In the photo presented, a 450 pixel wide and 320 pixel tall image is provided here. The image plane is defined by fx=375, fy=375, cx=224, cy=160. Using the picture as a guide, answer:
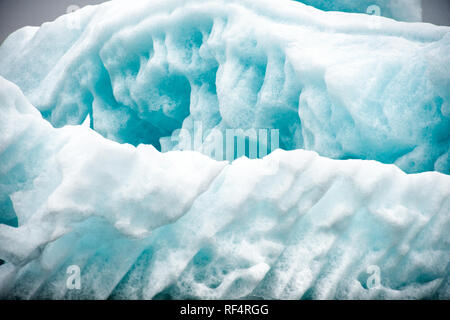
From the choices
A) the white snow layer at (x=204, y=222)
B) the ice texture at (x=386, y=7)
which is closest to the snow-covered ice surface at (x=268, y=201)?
the white snow layer at (x=204, y=222)

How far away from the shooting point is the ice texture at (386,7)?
6.62 feet

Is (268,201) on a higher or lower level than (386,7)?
lower

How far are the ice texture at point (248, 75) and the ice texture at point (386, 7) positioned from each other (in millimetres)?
505

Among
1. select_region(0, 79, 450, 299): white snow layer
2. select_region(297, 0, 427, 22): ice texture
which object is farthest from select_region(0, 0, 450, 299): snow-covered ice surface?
select_region(297, 0, 427, 22): ice texture

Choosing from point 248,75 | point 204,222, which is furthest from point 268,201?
point 248,75

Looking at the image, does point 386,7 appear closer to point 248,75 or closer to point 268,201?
point 248,75

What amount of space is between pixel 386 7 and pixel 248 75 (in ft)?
3.14

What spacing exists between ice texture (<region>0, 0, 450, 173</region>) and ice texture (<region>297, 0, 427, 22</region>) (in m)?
0.51

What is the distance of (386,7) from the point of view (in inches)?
80.1

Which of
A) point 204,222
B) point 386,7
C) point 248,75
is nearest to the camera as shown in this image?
point 204,222

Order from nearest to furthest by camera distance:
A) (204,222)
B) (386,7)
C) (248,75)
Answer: (204,222)
(248,75)
(386,7)

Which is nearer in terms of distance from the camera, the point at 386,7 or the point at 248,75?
the point at 248,75
